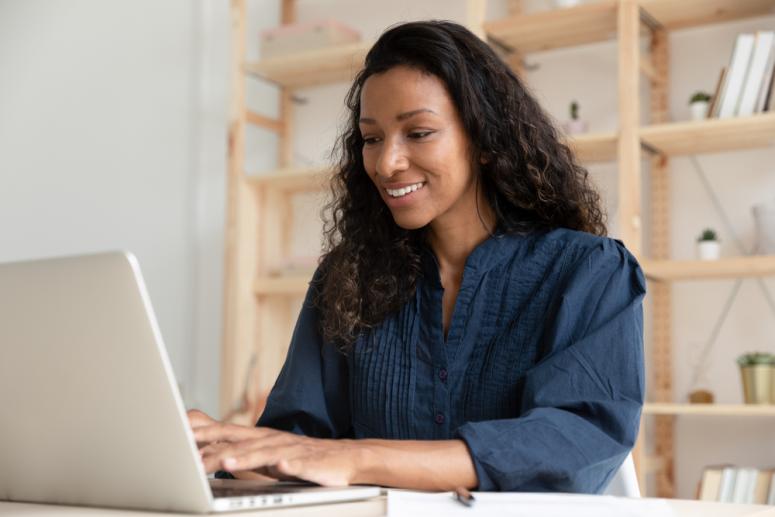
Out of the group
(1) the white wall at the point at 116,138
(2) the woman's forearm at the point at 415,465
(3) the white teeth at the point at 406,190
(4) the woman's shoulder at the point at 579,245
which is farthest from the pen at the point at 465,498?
(1) the white wall at the point at 116,138

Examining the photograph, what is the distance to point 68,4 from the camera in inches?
146

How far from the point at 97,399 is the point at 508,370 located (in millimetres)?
580

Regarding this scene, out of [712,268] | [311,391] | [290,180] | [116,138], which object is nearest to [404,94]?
[311,391]

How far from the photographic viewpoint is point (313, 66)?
3.44 meters

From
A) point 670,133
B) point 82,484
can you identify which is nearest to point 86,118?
point 670,133

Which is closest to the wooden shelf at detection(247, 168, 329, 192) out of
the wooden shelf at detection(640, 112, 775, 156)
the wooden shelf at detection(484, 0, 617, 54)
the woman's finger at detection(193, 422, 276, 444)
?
the wooden shelf at detection(484, 0, 617, 54)

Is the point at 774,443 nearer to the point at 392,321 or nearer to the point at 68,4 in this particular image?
the point at 392,321

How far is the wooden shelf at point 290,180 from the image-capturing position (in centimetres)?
326

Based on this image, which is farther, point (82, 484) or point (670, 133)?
point (670, 133)

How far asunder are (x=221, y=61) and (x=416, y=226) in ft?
8.50

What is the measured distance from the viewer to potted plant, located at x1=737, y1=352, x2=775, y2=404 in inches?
100

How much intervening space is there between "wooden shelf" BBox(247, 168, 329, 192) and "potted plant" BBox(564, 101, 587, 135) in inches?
29.5

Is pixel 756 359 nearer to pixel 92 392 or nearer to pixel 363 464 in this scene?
pixel 363 464

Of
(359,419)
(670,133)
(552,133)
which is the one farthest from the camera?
(670,133)
